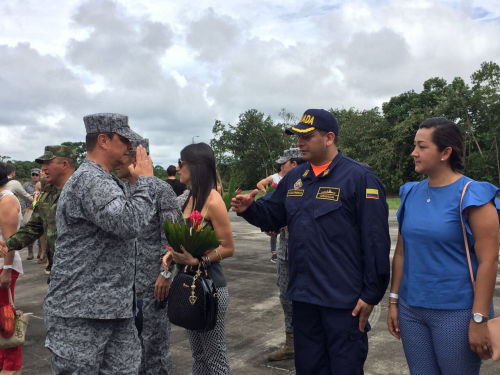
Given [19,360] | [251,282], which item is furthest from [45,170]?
[251,282]

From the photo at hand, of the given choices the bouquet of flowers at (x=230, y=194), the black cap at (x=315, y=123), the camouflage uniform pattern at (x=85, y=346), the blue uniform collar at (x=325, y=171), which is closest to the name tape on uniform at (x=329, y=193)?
the blue uniform collar at (x=325, y=171)

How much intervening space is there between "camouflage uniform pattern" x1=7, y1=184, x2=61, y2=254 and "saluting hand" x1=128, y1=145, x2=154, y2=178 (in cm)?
146

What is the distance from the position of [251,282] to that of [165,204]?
4.72m

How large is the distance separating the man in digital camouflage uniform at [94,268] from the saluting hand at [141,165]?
0.08 metres

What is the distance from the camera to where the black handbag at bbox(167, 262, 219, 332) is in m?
2.84

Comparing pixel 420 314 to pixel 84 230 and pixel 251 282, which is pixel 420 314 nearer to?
pixel 84 230

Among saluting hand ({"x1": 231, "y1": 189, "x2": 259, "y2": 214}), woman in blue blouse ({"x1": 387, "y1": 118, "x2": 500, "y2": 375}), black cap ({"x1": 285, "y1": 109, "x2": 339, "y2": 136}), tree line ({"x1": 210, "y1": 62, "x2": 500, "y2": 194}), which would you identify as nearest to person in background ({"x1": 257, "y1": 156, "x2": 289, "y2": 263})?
saluting hand ({"x1": 231, "y1": 189, "x2": 259, "y2": 214})

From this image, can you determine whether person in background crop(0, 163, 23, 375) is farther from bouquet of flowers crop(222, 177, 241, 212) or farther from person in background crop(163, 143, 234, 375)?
bouquet of flowers crop(222, 177, 241, 212)

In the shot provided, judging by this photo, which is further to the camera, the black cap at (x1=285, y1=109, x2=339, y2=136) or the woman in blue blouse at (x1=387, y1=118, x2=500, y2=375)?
the black cap at (x1=285, y1=109, x2=339, y2=136)

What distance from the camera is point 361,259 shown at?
2.69 m

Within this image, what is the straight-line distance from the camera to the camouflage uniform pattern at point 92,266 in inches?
90.2

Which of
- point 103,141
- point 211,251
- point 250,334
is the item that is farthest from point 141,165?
point 250,334

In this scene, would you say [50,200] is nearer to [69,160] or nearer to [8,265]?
[69,160]

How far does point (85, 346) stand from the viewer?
232 cm
